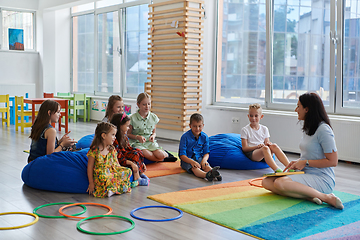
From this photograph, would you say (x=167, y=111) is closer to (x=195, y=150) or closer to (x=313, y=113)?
(x=195, y=150)

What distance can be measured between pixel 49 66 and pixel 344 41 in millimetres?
8384

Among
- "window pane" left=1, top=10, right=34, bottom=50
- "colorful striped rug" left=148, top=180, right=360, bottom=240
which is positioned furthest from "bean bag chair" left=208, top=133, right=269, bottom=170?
"window pane" left=1, top=10, right=34, bottom=50

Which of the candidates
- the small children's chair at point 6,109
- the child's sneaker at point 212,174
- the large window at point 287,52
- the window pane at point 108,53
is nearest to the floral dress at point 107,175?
the child's sneaker at point 212,174

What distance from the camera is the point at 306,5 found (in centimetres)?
618

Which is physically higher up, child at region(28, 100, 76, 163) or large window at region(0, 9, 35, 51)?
large window at region(0, 9, 35, 51)

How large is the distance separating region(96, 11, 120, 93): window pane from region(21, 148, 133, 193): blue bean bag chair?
21.0 ft

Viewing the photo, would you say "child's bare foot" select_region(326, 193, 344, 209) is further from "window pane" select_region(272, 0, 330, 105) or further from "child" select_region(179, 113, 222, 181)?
"window pane" select_region(272, 0, 330, 105)

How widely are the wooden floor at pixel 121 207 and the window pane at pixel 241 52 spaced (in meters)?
2.38

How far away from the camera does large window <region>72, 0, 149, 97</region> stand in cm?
933

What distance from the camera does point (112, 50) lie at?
10188 mm

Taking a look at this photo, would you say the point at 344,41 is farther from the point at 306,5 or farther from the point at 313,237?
the point at 313,237

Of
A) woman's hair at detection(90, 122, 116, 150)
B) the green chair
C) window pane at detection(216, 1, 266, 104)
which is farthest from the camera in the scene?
the green chair

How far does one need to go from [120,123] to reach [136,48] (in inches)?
230

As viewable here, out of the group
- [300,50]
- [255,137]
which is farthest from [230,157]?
[300,50]
